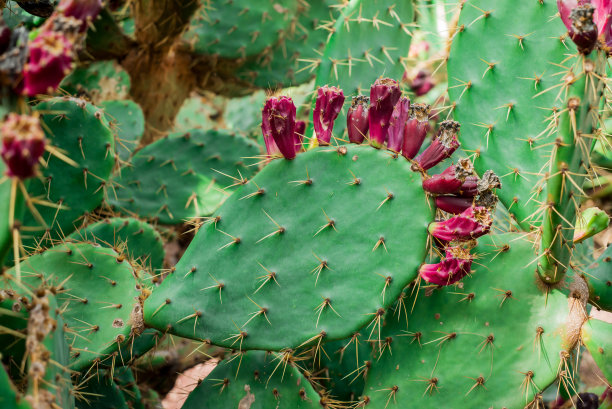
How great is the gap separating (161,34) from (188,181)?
602mm

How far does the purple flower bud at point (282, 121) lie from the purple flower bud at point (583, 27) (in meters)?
0.58

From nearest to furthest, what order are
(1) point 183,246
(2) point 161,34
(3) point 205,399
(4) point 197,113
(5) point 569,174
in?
(5) point 569,174
(3) point 205,399
(2) point 161,34
(1) point 183,246
(4) point 197,113

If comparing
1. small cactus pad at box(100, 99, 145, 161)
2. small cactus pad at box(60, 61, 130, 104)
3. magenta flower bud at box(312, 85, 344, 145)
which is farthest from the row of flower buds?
small cactus pad at box(60, 61, 130, 104)

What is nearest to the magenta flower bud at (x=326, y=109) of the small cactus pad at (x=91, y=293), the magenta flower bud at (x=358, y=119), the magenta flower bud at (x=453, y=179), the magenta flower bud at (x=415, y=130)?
the magenta flower bud at (x=358, y=119)

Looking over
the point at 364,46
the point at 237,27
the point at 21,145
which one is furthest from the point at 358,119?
the point at 237,27

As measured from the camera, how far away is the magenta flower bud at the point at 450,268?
1.26 meters

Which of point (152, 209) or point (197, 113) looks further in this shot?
point (197, 113)

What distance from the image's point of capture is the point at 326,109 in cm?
141

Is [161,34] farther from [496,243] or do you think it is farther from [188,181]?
[496,243]

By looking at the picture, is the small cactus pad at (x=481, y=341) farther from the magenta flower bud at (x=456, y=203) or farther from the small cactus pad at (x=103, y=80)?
the small cactus pad at (x=103, y=80)

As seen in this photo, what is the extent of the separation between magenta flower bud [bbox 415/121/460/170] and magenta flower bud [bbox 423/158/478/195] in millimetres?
82

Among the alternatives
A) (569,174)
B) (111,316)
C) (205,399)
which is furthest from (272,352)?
(569,174)

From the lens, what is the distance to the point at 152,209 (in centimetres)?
218

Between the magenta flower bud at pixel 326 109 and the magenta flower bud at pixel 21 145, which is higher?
the magenta flower bud at pixel 21 145
